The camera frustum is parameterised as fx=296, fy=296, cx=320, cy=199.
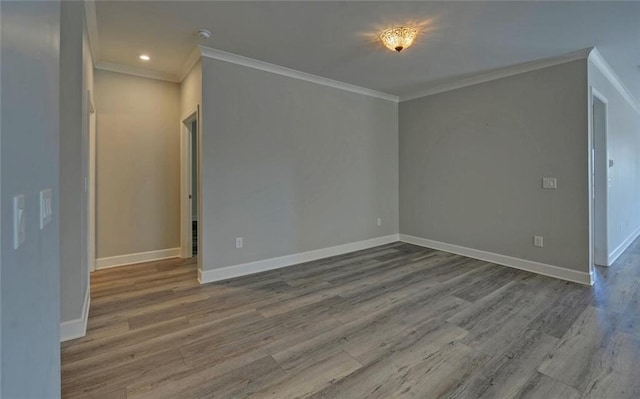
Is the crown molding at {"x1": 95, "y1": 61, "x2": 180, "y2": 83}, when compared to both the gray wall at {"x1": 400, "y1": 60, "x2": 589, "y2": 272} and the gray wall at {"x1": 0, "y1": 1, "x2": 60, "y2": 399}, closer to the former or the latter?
the gray wall at {"x1": 0, "y1": 1, "x2": 60, "y2": 399}

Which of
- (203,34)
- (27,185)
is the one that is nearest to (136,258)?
(203,34)

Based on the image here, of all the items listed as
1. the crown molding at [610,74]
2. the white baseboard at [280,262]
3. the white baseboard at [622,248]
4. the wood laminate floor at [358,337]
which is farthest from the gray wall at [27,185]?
the white baseboard at [622,248]

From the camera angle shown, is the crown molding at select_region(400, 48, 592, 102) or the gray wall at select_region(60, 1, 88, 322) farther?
the crown molding at select_region(400, 48, 592, 102)

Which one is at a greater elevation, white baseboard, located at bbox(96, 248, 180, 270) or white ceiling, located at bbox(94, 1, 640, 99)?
white ceiling, located at bbox(94, 1, 640, 99)

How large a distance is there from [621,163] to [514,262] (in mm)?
2575

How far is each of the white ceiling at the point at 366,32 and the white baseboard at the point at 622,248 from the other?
7.91ft

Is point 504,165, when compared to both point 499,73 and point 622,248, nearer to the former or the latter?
point 499,73

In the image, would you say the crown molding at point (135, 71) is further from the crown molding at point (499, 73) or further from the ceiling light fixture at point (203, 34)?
the crown molding at point (499, 73)

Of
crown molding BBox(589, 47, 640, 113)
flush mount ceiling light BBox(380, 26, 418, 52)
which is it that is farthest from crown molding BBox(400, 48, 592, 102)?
flush mount ceiling light BBox(380, 26, 418, 52)

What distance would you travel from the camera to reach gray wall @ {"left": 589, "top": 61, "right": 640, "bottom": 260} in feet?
12.8

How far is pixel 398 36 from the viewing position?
2.82 m

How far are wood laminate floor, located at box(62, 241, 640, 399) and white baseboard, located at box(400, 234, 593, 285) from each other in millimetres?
171

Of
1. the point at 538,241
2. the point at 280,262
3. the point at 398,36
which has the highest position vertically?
the point at 398,36

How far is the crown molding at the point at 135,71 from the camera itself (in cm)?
370
